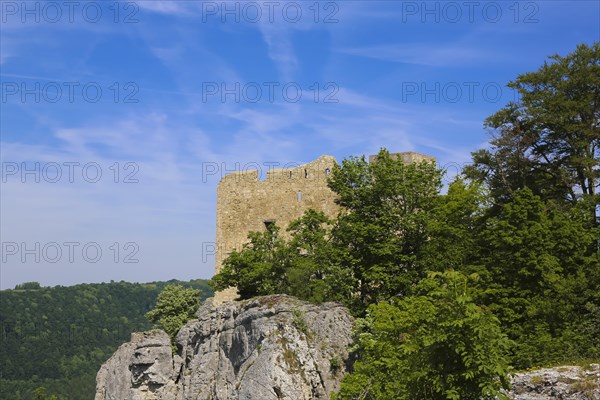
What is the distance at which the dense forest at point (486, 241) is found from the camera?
23156 millimetres

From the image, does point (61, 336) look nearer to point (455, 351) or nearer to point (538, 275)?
point (538, 275)

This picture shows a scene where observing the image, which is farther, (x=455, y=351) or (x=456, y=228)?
(x=456, y=228)

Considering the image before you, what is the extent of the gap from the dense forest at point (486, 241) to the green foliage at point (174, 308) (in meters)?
4.38

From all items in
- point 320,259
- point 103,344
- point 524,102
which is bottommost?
point 103,344

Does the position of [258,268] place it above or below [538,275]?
above

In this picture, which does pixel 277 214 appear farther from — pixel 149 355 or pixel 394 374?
pixel 394 374

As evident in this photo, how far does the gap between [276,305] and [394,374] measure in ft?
28.7

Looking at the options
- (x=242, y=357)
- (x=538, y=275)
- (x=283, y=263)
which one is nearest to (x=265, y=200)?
(x=283, y=263)

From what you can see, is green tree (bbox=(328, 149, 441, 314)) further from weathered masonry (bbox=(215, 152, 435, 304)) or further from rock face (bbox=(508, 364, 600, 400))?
rock face (bbox=(508, 364, 600, 400))

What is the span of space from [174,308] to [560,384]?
22670 millimetres

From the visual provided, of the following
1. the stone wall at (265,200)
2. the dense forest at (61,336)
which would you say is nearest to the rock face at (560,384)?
the stone wall at (265,200)

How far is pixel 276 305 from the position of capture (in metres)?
26.5

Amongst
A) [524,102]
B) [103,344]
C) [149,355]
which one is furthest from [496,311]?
[103,344]

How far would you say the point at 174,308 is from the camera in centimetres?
3597
